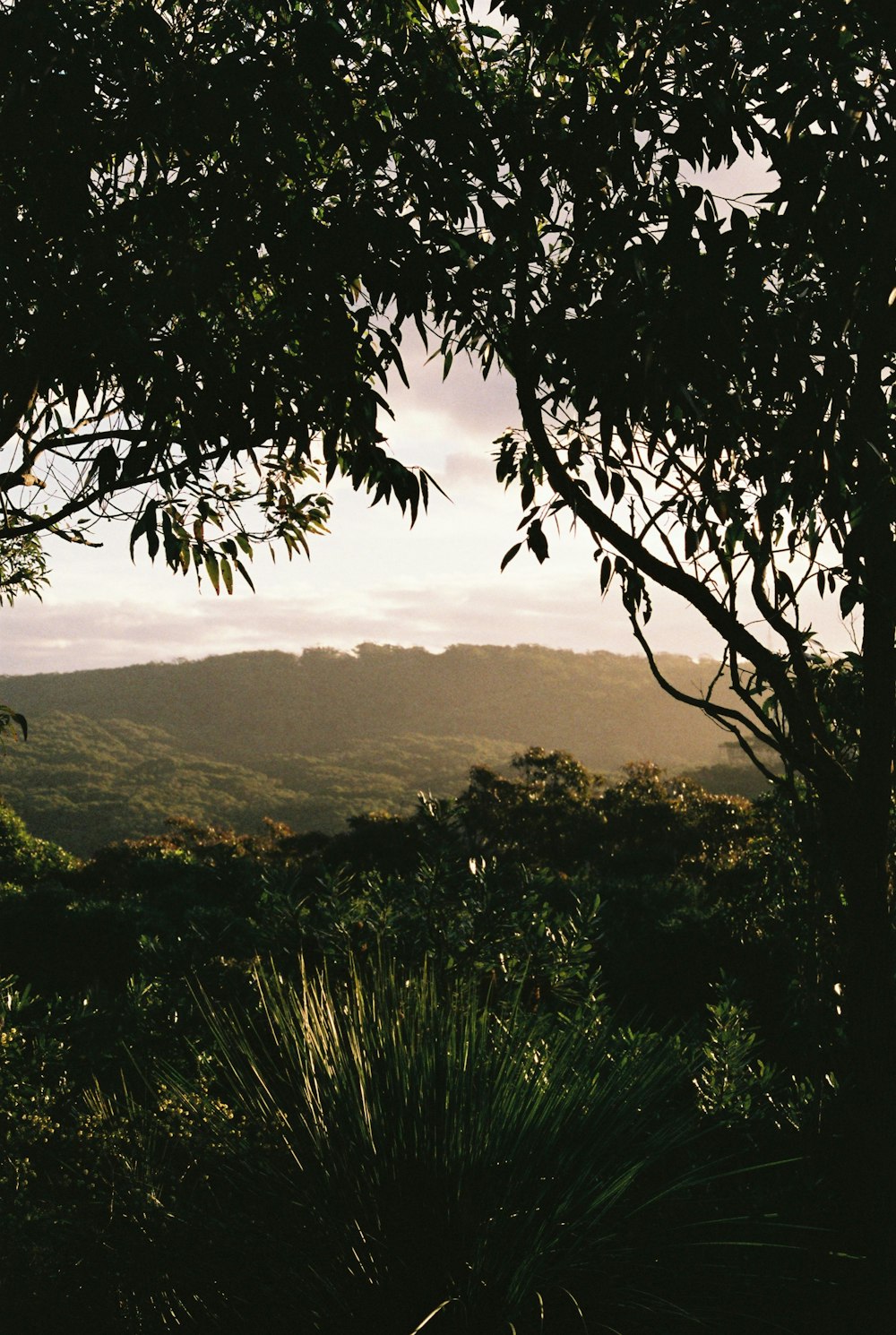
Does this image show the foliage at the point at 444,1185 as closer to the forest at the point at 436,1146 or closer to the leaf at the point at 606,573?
the forest at the point at 436,1146

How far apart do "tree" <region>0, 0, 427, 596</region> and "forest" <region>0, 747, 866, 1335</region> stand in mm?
1763

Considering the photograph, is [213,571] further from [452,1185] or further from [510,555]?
[452,1185]

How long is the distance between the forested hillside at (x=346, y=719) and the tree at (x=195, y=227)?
34860mm

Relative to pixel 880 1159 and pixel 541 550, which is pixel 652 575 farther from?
pixel 880 1159

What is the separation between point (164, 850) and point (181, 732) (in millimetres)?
42100

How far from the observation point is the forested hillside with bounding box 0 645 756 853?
136 feet

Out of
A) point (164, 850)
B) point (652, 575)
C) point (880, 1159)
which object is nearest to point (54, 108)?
point (652, 575)

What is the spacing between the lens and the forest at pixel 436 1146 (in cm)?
223

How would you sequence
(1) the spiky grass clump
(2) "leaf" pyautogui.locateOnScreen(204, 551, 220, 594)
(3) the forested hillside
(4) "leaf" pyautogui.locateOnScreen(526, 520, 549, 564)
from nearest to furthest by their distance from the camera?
(1) the spiky grass clump < (4) "leaf" pyautogui.locateOnScreen(526, 520, 549, 564) < (2) "leaf" pyautogui.locateOnScreen(204, 551, 220, 594) < (3) the forested hillside

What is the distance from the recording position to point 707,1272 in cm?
235

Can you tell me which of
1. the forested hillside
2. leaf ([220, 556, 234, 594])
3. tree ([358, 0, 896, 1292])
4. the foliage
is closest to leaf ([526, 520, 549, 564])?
tree ([358, 0, 896, 1292])

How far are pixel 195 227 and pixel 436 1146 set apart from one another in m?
3.12

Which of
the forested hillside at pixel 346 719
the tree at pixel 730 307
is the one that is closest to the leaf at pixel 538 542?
the tree at pixel 730 307

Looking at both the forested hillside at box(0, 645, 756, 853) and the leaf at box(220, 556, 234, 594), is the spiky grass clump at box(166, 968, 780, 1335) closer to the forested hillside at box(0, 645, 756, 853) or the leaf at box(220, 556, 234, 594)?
the leaf at box(220, 556, 234, 594)
